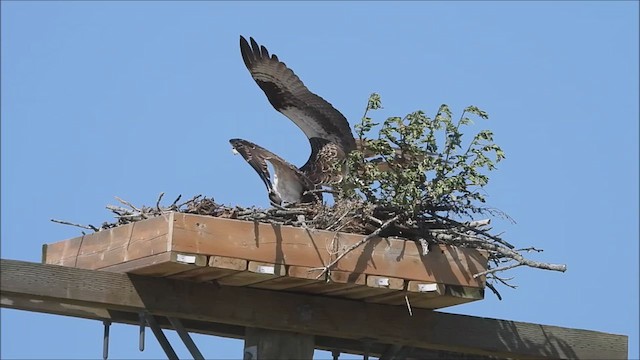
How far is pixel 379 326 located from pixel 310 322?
14.2 inches

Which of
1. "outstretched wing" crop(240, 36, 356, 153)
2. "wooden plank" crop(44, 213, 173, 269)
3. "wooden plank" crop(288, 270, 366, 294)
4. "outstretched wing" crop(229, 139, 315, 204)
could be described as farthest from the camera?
"outstretched wing" crop(240, 36, 356, 153)

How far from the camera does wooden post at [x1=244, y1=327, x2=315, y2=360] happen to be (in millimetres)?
5184

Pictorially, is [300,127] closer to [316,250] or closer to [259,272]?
[316,250]

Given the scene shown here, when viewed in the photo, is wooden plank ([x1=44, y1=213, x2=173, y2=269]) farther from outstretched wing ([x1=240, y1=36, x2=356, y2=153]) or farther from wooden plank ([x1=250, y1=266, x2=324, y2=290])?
Result: outstretched wing ([x1=240, y1=36, x2=356, y2=153])

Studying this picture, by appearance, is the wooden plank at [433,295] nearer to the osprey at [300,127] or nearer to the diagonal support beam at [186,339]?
the diagonal support beam at [186,339]

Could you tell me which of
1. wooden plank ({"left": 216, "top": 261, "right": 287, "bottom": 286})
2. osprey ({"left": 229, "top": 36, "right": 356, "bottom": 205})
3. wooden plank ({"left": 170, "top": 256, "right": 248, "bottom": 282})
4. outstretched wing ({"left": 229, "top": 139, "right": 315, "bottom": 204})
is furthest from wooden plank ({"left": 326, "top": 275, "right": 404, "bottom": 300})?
outstretched wing ({"left": 229, "top": 139, "right": 315, "bottom": 204})

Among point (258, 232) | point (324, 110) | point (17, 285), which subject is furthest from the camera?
point (324, 110)

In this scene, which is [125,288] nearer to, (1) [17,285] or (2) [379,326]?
(1) [17,285]

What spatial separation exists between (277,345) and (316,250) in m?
0.47

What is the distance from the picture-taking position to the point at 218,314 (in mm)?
5125

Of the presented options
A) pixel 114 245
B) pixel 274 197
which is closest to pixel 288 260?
pixel 114 245

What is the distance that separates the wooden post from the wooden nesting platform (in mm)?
202

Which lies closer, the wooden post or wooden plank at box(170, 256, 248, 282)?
wooden plank at box(170, 256, 248, 282)

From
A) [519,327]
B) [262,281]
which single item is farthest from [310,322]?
[519,327]
